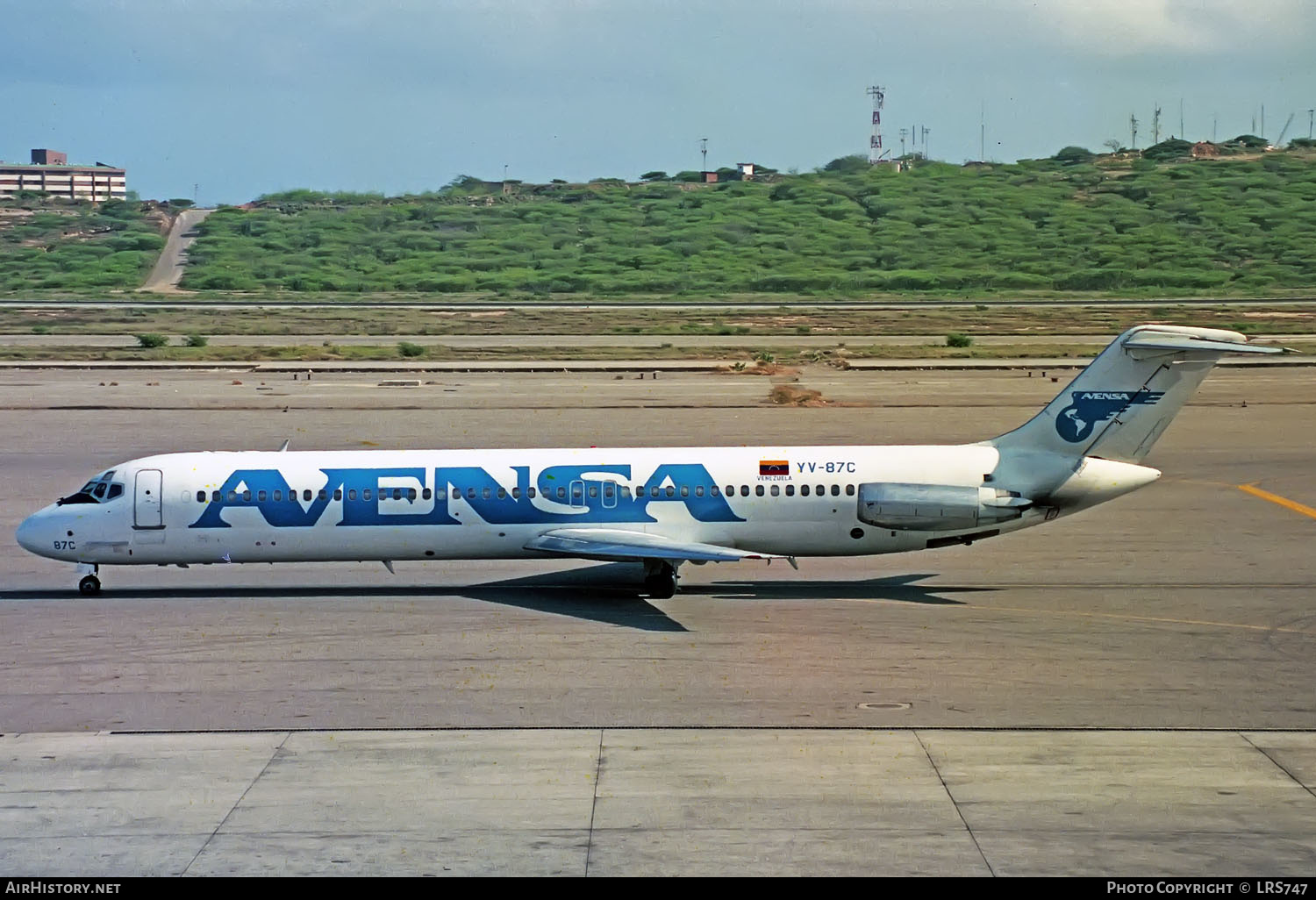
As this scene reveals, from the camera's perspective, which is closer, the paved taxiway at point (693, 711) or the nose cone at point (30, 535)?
the paved taxiway at point (693, 711)

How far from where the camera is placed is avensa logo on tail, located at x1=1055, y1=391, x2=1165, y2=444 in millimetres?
28438

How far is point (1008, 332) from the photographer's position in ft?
312

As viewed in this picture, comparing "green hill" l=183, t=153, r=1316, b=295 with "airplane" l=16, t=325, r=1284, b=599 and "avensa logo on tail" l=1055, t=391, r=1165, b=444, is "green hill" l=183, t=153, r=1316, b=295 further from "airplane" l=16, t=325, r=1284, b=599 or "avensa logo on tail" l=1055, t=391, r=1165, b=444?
"airplane" l=16, t=325, r=1284, b=599

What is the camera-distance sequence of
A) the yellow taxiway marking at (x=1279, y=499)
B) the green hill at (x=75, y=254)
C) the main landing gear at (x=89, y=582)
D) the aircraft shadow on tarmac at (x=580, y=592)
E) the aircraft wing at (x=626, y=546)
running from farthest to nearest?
1. the green hill at (x=75, y=254)
2. the yellow taxiway marking at (x=1279, y=499)
3. the main landing gear at (x=89, y=582)
4. the aircraft shadow on tarmac at (x=580, y=592)
5. the aircraft wing at (x=626, y=546)

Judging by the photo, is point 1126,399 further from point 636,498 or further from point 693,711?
point 693,711

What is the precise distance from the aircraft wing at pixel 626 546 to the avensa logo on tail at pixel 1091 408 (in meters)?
6.11

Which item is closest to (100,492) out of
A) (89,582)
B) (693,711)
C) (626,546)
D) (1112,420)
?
(89,582)

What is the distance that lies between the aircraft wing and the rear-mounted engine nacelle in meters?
2.20

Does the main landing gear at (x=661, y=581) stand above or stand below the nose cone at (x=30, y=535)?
below

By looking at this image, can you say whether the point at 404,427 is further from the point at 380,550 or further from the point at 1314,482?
the point at 1314,482

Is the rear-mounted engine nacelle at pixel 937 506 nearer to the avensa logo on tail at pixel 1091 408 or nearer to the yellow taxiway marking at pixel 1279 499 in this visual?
the avensa logo on tail at pixel 1091 408

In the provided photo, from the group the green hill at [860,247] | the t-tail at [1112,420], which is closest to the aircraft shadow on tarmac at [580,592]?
the t-tail at [1112,420]

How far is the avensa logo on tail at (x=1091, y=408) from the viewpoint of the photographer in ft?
93.3
